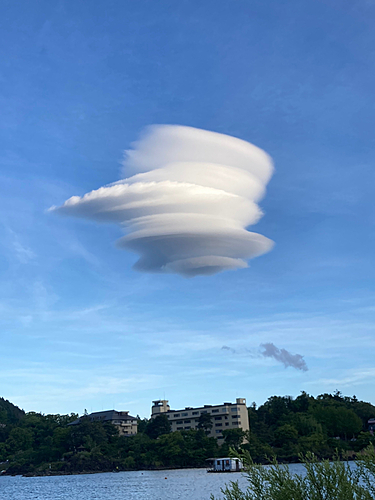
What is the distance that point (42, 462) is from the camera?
583 feet

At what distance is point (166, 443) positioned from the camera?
161 m

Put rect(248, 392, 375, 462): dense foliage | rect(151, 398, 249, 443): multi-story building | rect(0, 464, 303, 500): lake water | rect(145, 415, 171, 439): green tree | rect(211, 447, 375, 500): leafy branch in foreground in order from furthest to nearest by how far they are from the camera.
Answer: rect(151, 398, 249, 443): multi-story building → rect(145, 415, 171, 439): green tree → rect(248, 392, 375, 462): dense foliage → rect(0, 464, 303, 500): lake water → rect(211, 447, 375, 500): leafy branch in foreground

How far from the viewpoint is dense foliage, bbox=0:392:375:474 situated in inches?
6294

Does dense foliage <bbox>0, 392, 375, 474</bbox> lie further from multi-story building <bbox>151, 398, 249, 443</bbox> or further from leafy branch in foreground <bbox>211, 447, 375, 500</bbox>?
leafy branch in foreground <bbox>211, 447, 375, 500</bbox>

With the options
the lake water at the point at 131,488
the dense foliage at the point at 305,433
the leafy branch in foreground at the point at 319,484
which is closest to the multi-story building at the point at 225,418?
the dense foliage at the point at 305,433

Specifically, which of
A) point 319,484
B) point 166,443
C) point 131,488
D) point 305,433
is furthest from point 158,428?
point 319,484

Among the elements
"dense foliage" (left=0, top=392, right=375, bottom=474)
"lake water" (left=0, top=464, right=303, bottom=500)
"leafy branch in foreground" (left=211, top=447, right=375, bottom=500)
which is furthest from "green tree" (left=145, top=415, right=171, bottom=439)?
"leafy branch in foreground" (left=211, top=447, right=375, bottom=500)

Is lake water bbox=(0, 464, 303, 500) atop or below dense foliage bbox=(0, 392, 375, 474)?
below

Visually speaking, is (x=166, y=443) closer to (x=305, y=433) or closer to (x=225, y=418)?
(x=225, y=418)

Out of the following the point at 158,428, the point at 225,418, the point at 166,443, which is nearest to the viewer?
the point at 166,443

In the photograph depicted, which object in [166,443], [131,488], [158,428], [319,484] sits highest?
[158,428]

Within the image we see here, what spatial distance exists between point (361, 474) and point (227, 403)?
17751 cm

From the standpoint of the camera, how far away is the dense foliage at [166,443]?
525ft

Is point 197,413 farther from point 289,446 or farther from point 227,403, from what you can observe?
point 289,446
